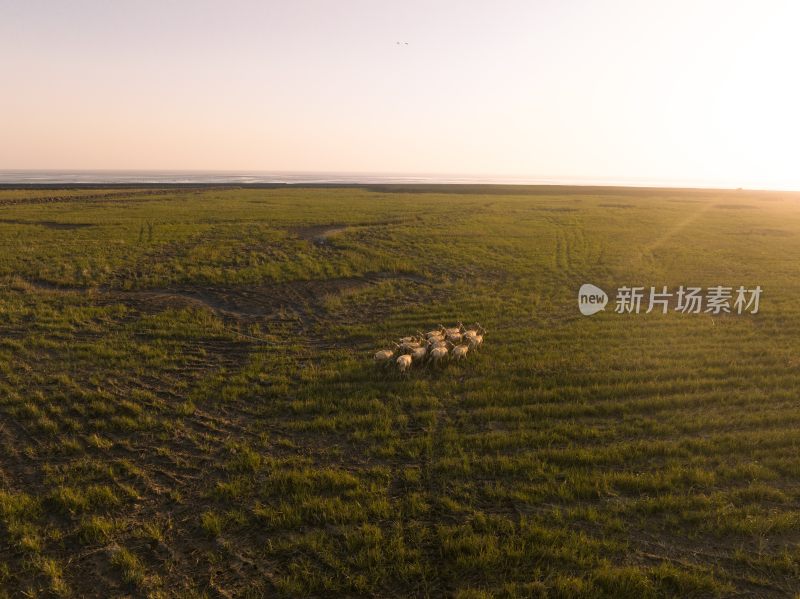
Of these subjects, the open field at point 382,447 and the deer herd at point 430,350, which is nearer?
the open field at point 382,447

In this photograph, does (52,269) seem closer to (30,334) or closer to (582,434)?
(30,334)

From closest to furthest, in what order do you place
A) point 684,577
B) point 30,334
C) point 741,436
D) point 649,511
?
point 684,577 → point 649,511 → point 741,436 → point 30,334

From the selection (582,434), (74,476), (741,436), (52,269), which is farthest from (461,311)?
(52,269)

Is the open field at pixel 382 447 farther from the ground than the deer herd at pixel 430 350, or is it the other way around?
the deer herd at pixel 430 350

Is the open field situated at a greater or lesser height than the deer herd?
lesser
